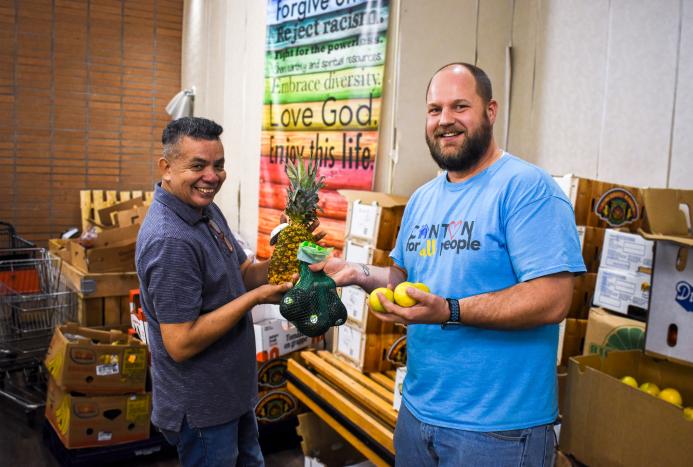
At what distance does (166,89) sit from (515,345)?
307 inches

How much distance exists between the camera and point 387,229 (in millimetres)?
3047

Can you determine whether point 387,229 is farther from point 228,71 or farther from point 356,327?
point 228,71

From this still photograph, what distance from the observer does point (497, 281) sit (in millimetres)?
1596

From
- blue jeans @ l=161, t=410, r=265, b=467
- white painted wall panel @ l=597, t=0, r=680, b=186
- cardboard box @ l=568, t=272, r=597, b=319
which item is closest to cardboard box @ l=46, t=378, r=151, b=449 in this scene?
blue jeans @ l=161, t=410, r=265, b=467

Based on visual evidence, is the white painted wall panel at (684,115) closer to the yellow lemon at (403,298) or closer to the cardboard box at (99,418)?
the yellow lemon at (403,298)

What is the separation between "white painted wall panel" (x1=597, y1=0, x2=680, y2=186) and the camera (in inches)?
115

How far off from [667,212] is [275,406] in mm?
2583

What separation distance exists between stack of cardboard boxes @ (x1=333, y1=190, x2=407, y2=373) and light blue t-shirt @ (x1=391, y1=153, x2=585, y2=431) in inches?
51.7

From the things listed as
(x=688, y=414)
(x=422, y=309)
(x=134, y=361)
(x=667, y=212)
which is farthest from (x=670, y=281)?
(x=134, y=361)

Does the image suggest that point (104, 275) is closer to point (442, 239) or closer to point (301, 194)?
point (301, 194)

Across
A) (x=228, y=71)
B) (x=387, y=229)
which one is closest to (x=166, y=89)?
(x=228, y=71)

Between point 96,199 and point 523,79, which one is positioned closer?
point 523,79

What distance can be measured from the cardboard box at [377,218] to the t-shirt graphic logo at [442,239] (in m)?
1.15

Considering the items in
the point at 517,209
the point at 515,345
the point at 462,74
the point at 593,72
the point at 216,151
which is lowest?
the point at 515,345
